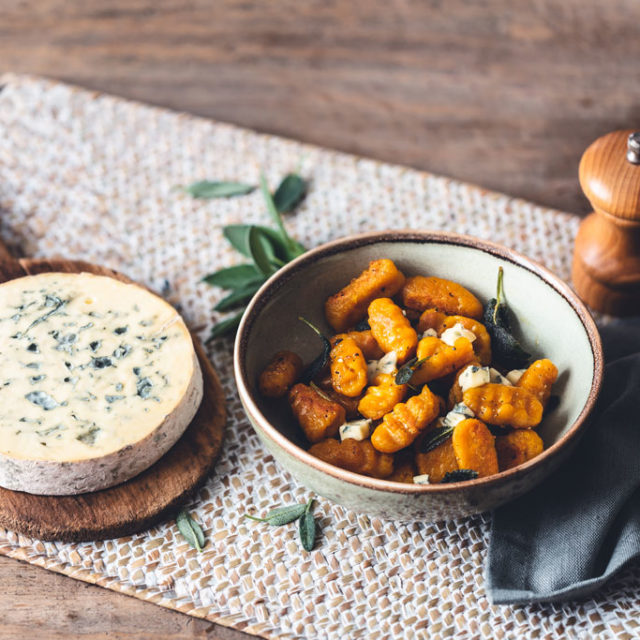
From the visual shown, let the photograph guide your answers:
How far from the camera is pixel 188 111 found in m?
2.24

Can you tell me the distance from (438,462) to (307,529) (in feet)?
0.80

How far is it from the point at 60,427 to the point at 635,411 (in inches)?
36.4

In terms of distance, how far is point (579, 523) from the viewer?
51.2 inches

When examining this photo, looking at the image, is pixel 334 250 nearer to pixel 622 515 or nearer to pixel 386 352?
pixel 386 352

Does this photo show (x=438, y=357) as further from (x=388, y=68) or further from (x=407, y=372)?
(x=388, y=68)

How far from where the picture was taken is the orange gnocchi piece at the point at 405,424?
1.24 meters

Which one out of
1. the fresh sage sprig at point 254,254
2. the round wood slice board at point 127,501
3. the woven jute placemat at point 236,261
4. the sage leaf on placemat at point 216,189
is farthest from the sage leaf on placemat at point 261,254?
the round wood slice board at point 127,501

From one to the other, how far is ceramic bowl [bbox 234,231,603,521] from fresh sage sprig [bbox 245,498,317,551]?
0.11 meters

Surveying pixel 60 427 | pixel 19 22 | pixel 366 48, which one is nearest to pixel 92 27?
pixel 19 22

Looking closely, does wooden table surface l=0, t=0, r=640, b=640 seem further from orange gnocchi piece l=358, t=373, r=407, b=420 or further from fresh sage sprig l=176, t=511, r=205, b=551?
fresh sage sprig l=176, t=511, r=205, b=551

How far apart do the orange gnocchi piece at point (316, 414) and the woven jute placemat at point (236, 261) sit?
0.51 feet

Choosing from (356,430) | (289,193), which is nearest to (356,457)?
(356,430)

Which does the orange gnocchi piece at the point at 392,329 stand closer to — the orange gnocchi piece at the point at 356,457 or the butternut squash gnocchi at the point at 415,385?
the butternut squash gnocchi at the point at 415,385

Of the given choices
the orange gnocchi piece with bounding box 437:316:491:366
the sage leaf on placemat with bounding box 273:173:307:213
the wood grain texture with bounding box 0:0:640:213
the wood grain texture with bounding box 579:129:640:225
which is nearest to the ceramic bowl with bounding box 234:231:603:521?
the orange gnocchi piece with bounding box 437:316:491:366
